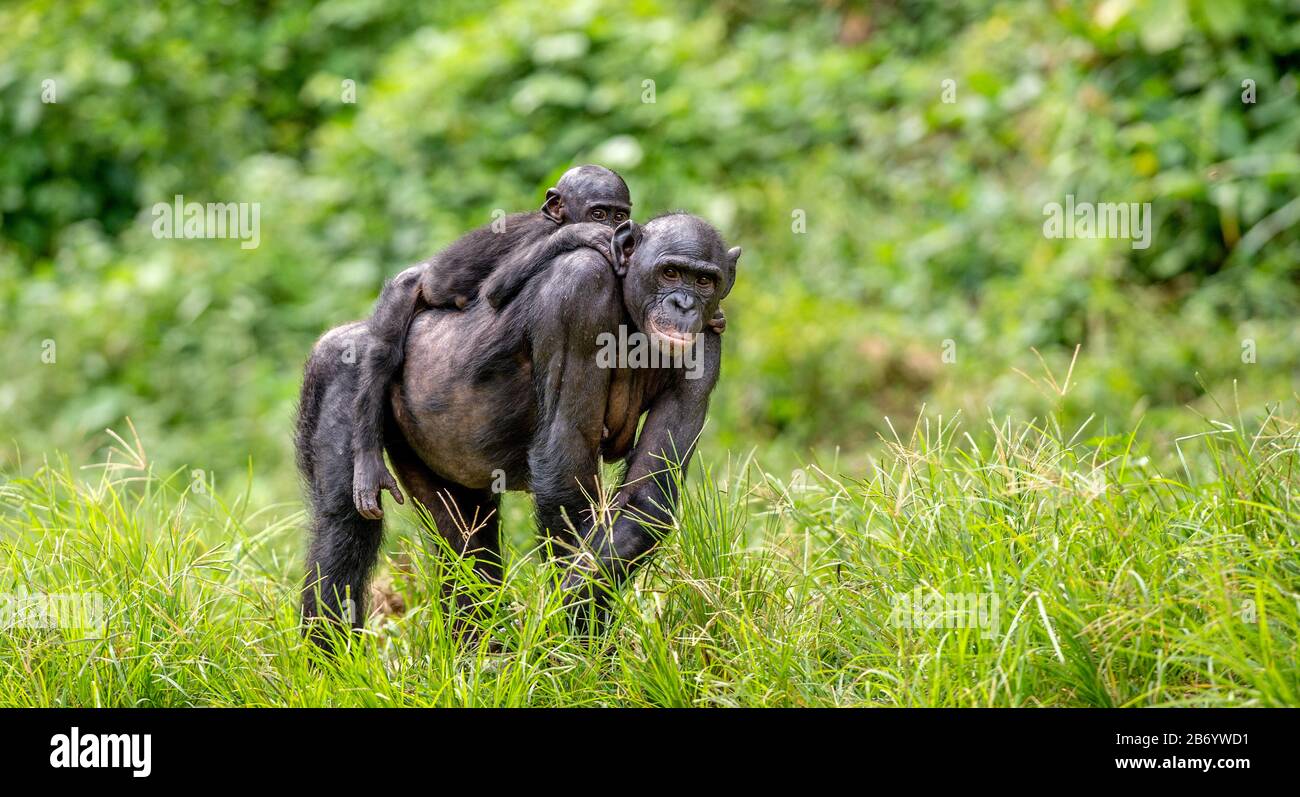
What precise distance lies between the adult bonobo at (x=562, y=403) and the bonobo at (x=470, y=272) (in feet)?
0.25

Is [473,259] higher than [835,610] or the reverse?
higher

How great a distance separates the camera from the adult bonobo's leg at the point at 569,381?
15.6 ft

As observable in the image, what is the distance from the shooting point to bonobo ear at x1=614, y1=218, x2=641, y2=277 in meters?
4.86

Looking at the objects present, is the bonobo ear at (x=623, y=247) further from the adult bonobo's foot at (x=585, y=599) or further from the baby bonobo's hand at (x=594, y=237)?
the adult bonobo's foot at (x=585, y=599)

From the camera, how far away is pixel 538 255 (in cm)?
498

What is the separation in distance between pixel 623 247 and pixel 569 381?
52 cm

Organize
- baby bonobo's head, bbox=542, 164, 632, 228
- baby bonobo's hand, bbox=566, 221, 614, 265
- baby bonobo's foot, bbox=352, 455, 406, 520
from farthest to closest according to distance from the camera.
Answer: baby bonobo's head, bbox=542, 164, 632, 228, baby bonobo's foot, bbox=352, 455, 406, 520, baby bonobo's hand, bbox=566, 221, 614, 265

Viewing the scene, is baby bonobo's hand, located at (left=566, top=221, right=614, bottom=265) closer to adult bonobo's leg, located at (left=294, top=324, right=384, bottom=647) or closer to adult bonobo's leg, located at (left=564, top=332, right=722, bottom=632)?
adult bonobo's leg, located at (left=564, top=332, right=722, bottom=632)

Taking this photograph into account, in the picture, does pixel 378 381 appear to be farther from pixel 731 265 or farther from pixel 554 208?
pixel 731 265

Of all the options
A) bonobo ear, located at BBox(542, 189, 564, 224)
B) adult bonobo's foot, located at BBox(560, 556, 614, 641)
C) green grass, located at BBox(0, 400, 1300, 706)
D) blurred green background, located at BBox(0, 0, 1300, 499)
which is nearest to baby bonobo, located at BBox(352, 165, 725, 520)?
bonobo ear, located at BBox(542, 189, 564, 224)

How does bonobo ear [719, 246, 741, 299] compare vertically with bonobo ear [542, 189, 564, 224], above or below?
below

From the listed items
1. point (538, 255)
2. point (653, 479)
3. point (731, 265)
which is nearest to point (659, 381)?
point (653, 479)
